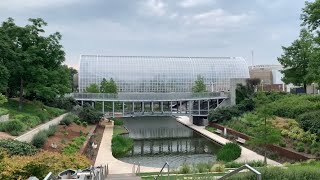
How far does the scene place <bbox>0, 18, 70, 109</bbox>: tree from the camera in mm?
41875

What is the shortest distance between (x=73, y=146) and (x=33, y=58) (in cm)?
1684

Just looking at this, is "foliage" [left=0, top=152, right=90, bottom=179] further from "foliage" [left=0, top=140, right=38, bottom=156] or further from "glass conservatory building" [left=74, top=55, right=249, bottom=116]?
"glass conservatory building" [left=74, top=55, right=249, bottom=116]

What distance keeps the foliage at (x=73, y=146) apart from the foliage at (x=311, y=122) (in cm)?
1835

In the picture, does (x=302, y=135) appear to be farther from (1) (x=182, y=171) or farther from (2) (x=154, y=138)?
(2) (x=154, y=138)

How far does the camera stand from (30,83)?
44.7 meters

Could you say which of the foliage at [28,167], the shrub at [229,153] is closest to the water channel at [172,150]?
the shrub at [229,153]

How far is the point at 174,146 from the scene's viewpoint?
38938 millimetres

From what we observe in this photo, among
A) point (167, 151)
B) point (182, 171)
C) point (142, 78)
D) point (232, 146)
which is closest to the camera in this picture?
point (182, 171)

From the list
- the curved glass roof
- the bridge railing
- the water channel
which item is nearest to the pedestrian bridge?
the bridge railing

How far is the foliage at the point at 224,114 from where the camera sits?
53.8m

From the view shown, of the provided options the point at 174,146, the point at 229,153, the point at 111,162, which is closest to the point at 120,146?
the point at 174,146

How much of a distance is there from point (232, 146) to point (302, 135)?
6132 millimetres

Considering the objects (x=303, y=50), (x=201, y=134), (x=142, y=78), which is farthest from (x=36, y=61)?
(x=142, y=78)

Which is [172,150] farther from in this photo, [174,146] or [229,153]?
[229,153]
